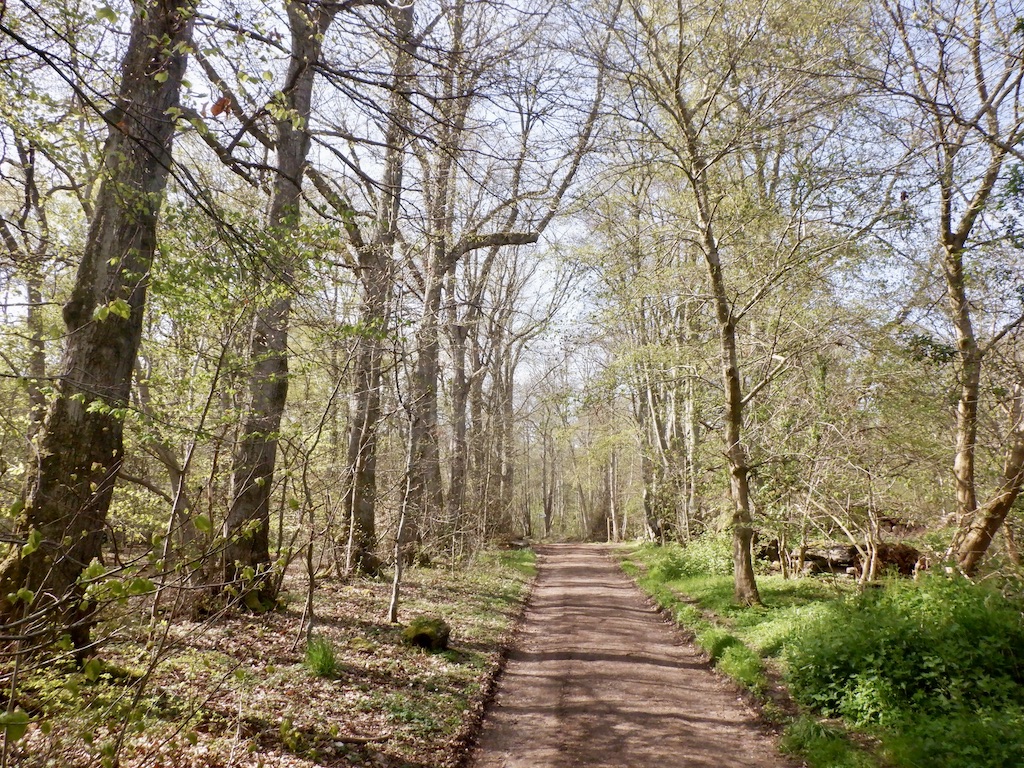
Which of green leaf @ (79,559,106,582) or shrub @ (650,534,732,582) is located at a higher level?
green leaf @ (79,559,106,582)

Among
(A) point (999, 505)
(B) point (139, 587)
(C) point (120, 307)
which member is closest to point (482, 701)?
(B) point (139, 587)

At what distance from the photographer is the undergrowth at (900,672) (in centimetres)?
446

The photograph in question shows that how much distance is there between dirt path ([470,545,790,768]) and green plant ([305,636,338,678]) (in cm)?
174

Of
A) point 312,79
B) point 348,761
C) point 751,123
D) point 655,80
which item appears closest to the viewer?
point 348,761

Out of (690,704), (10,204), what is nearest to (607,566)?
(690,704)

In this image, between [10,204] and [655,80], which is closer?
[655,80]

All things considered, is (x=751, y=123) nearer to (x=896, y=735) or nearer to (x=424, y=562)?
(x=896, y=735)

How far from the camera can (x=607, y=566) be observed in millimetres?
18469

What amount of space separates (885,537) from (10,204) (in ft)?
62.5

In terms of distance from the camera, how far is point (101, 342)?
17.4 ft

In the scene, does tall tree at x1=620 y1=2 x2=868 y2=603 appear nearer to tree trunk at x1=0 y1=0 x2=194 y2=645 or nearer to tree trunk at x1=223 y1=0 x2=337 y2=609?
tree trunk at x1=223 y1=0 x2=337 y2=609

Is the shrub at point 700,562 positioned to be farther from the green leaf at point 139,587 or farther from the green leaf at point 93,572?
the green leaf at point 93,572

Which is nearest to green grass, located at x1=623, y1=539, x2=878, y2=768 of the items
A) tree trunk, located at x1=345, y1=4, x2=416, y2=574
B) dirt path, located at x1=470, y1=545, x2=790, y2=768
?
dirt path, located at x1=470, y1=545, x2=790, y2=768

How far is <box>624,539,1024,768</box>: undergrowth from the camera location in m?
4.46
